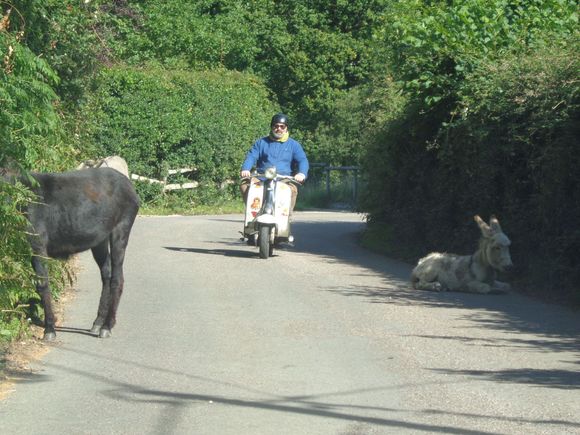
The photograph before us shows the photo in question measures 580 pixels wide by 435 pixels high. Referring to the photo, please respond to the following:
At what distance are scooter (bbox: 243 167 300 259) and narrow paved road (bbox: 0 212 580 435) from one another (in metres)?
1.67

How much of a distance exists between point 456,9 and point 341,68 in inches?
1131

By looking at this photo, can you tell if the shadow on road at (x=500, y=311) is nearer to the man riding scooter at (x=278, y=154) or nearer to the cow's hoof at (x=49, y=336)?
the man riding scooter at (x=278, y=154)

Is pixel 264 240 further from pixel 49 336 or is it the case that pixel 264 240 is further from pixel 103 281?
pixel 49 336

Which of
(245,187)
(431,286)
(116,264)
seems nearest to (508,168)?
(431,286)

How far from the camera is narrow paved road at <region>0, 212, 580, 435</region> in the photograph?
25.1ft

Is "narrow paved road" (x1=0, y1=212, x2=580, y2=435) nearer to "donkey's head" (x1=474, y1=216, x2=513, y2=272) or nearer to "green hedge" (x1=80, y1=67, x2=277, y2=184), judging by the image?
"donkey's head" (x1=474, y1=216, x2=513, y2=272)

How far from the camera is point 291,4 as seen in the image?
47656 mm

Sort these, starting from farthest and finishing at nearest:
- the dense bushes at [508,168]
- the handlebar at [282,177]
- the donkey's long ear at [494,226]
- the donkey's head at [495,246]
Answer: the handlebar at [282,177]
the donkey's long ear at [494,226]
the donkey's head at [495,246]
the dense bushes at [508,168]

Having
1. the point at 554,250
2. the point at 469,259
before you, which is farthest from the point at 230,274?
the point at 554,250

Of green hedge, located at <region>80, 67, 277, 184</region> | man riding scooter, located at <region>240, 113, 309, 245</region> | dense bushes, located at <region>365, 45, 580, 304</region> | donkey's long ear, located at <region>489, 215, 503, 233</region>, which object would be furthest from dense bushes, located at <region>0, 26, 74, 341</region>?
green hedge, located at <region>80, 67, 277, 184</region>

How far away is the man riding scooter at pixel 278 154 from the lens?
1836 cm

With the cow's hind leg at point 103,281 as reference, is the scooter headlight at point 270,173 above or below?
above

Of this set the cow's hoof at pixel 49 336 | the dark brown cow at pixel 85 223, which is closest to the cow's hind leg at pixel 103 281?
the dark brown cow at pixel 85 223

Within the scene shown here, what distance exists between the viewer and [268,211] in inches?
698
